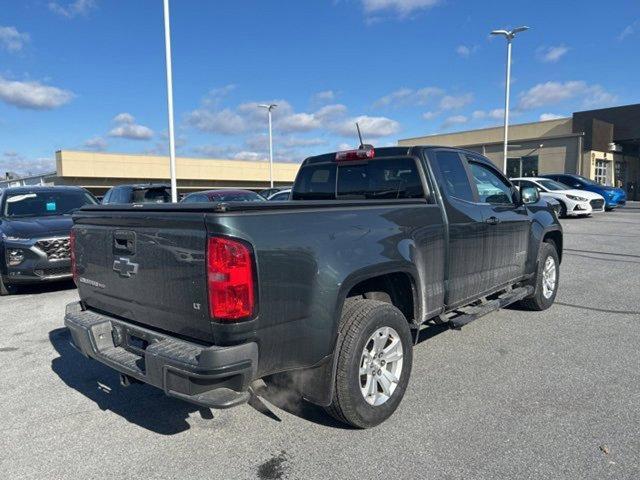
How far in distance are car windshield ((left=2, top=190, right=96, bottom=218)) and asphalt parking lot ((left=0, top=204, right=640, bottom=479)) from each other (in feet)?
13.4

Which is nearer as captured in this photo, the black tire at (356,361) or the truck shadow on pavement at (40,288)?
the black tire at (356,361)

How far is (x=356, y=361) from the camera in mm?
3221

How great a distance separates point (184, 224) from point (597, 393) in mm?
3331

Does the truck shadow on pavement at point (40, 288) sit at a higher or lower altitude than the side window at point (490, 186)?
lower

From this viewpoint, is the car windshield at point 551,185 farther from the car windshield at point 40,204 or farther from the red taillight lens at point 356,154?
the red taillight lens at point 356,154

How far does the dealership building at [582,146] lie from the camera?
38312mm

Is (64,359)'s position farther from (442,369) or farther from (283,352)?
(442,369)

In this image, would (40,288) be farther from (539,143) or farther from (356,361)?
(539,143)

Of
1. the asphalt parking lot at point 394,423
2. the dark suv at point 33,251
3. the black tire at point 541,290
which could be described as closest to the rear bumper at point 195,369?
the asphalt parking lot at point 394,423

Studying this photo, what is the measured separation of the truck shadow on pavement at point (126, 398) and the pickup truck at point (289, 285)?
0.52 m

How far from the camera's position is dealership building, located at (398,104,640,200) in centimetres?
3831

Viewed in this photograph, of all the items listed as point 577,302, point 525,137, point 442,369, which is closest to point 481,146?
point 525,137

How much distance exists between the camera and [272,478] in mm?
2869

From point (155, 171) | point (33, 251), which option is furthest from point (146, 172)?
point (33, 251)
